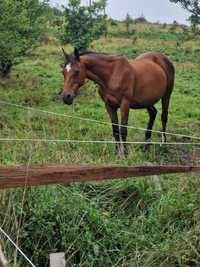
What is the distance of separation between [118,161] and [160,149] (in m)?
2.14

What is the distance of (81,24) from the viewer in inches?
567

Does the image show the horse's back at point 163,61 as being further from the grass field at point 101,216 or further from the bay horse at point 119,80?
the grass field at point 101,216

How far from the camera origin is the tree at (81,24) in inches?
565

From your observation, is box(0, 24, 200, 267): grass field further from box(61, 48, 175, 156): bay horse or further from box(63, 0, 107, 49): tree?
box(63, 0, 107, 49): tree

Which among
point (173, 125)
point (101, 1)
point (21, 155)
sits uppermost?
point (101, 1)

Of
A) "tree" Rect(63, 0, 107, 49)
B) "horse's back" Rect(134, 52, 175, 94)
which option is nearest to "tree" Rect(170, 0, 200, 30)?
"horse's back" Rect(134, 52, 175, 94)

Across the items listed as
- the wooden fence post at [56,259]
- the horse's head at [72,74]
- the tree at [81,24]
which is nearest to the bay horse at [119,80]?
the horse's head at [72,74]

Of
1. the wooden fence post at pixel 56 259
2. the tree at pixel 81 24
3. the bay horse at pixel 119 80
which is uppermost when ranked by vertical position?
the tree at pixel 81 24

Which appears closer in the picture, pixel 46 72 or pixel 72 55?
pixel 72 55

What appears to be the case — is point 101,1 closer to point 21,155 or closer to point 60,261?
point 21,155

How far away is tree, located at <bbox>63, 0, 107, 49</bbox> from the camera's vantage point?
14.4 m

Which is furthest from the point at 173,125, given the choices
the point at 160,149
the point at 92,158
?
the point at 92,158

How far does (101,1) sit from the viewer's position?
14781 mm

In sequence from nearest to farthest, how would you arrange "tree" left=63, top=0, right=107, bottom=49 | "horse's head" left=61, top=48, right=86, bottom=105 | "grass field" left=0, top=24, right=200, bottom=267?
1. "grass field" left=0, top=24, right=200, bottom=267
2. "horse's head" left=61, top=48, right=86, bottom=105
3. "tree" left=63, top=0, right=107, bottom=49
